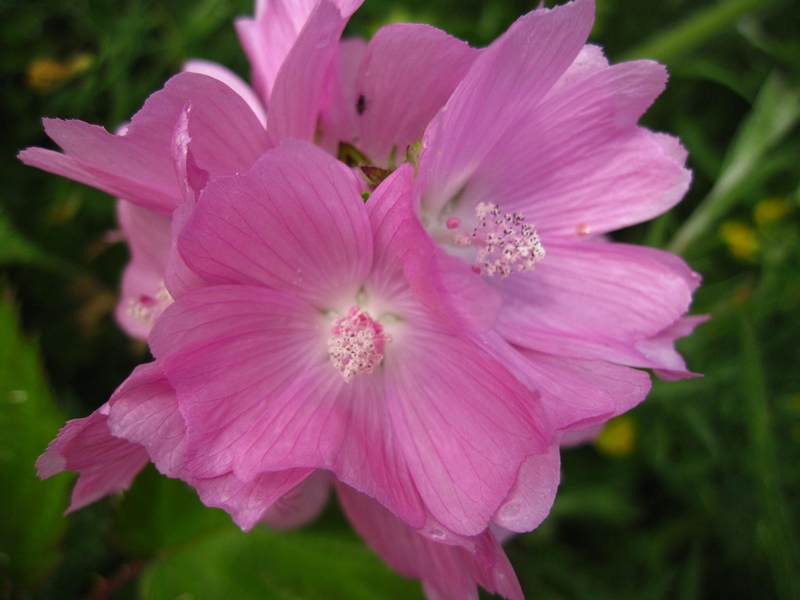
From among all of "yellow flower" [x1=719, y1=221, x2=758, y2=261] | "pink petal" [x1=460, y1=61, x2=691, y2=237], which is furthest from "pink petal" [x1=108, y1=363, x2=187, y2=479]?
"yellow flower" [x1=719, y1=221, x2=758, y2=261]

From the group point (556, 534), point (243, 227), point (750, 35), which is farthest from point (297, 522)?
point (750, 35)

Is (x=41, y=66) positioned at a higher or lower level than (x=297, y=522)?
higher

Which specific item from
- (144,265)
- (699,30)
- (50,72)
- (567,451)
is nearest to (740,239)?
(699,30)

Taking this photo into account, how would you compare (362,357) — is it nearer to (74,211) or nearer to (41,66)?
(74,211)

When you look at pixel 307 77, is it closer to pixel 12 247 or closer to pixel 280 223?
pixel 280 223

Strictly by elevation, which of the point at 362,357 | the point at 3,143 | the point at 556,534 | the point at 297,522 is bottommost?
the point at 556,534

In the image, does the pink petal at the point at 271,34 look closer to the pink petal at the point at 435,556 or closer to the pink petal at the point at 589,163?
the pink petal at the point at 589,163
